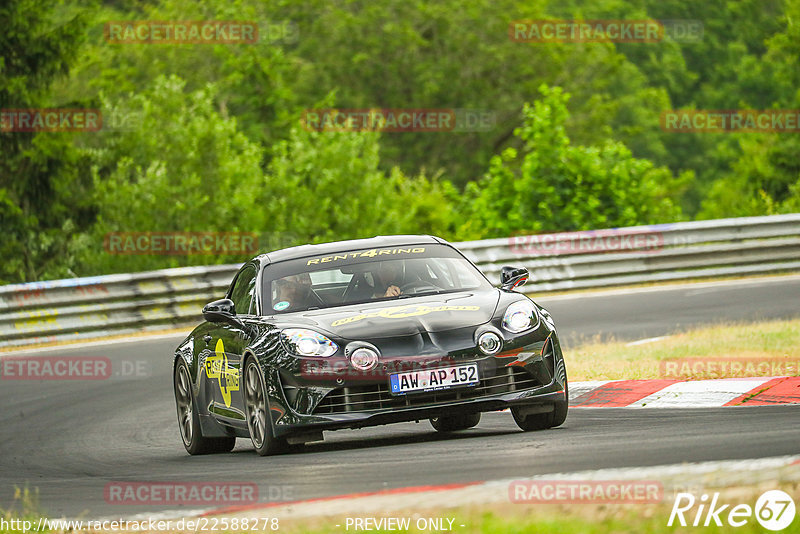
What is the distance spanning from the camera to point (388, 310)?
360 inches

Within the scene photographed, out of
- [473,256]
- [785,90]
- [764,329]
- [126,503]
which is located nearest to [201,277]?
[473,256]

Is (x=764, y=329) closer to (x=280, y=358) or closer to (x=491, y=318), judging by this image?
(x=491, y=318)

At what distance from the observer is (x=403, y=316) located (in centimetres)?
895

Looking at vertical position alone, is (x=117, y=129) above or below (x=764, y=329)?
above

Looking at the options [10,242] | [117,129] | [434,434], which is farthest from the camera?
[117,129]

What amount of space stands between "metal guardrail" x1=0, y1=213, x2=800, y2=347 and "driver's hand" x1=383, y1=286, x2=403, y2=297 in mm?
10569

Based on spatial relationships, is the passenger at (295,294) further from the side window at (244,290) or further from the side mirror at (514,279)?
the side mirror at (514,279)

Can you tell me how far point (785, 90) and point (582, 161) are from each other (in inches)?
1937

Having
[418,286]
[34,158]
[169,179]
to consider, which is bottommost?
[418,286]
